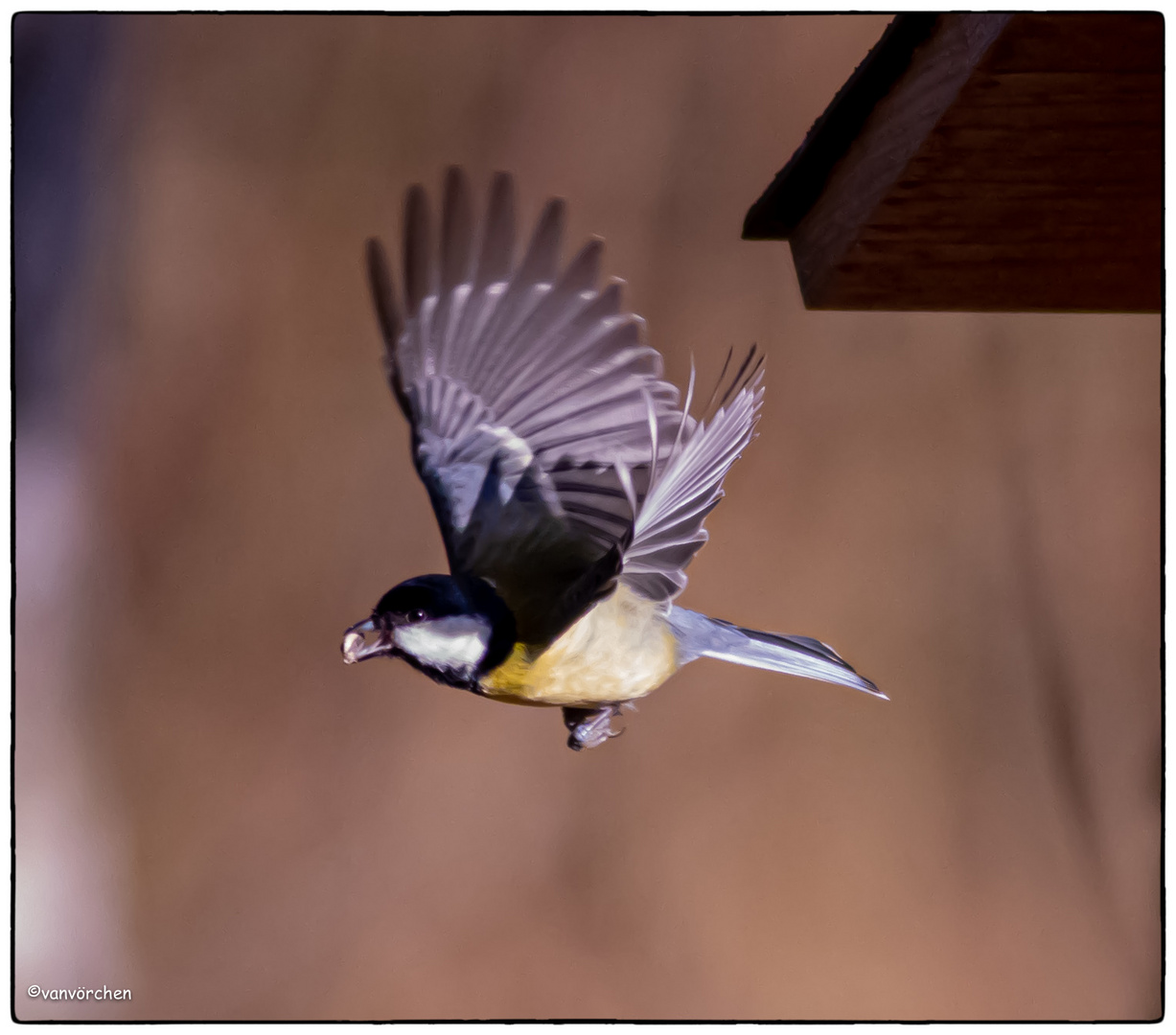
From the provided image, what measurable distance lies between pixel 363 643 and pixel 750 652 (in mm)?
235

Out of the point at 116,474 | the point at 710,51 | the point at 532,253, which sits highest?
the point at 710,51

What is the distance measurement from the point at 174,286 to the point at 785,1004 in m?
0.89

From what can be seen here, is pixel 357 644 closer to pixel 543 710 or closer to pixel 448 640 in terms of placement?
pixel 448 640

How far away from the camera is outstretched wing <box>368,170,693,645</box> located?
464 mm

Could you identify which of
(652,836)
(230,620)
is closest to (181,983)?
(230,620)

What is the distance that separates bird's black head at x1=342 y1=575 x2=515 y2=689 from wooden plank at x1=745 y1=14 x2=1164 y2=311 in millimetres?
254

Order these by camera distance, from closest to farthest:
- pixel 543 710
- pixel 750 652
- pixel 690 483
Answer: pixel 690 483 → pixel 750 652 → pixel 543 710

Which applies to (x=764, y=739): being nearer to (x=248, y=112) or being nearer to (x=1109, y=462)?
(x=1109, y=462)

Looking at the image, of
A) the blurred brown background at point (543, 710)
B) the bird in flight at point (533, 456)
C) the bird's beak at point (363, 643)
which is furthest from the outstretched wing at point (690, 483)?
the blurred brown background at point (543, 710)

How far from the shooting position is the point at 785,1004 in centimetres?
92

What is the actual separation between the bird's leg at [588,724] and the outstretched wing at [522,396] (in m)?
0.15

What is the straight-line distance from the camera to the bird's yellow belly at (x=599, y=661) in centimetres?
52

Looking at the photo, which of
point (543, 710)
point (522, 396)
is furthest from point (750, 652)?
point (543, 710)

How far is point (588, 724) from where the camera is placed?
637 millimetres
